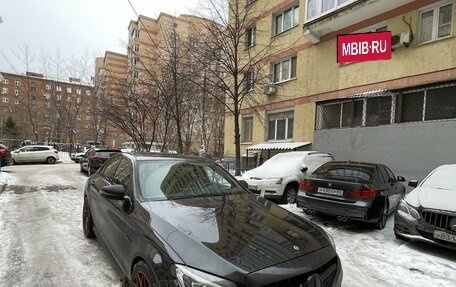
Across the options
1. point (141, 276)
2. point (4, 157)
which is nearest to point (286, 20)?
point (141, 276)

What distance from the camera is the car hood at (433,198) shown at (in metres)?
4.93

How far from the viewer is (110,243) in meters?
3.76

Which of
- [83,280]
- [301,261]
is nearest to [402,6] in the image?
[301,261]

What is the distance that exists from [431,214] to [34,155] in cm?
2503

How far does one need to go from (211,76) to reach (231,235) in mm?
12936

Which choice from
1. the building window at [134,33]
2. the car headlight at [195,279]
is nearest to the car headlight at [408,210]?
the car headlight at [195,279]

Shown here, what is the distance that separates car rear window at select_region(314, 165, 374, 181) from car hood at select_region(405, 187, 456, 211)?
957 mm

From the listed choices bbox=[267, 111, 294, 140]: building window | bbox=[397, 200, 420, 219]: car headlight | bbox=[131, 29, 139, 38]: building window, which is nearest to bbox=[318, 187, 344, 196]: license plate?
bbox=[397, 200, 420, 219]: car headlight

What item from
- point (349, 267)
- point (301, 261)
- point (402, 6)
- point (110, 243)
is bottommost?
point (349, 267)

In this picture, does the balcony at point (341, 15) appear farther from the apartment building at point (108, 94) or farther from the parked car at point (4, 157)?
the parked car at point (4, 157)

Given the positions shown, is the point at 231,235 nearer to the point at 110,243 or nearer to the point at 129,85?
the point at 110,243

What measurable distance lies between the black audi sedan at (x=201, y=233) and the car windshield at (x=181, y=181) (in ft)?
0.04

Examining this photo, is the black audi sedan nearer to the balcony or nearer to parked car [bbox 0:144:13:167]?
the balcony

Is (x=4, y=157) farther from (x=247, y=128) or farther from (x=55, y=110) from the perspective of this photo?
(x=55, y=110)
